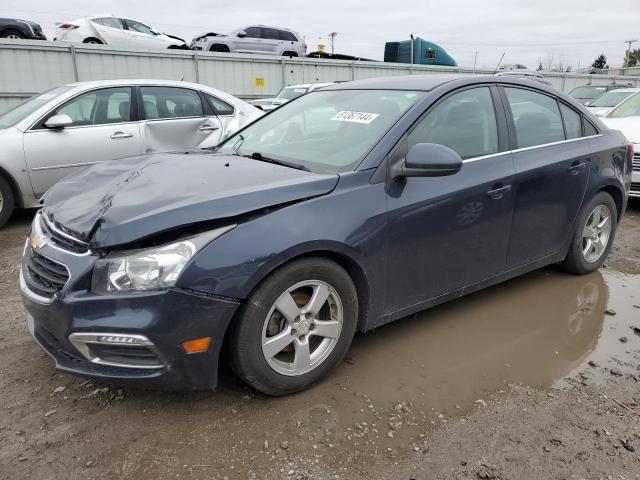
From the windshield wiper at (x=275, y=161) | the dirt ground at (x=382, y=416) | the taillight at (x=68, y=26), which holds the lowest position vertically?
the dirt ground at (x=382, y=416)

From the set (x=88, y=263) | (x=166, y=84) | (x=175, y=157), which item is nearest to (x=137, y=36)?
(x=166, y=84)

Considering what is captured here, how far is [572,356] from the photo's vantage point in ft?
10.3

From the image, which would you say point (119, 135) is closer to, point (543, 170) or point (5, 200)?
point (5, 200)

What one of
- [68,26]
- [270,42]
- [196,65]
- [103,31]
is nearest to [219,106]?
[196,65]

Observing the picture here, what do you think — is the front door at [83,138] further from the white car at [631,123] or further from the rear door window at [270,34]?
the rear door window at [270,34]

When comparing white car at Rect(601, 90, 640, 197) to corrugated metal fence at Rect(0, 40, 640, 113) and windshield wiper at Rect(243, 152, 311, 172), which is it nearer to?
corrugated metal fence at Rect(0, 40, 640, 113)

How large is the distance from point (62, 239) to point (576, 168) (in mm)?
3519

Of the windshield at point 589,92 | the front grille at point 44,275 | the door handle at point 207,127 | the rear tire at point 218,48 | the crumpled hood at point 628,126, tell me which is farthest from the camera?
the rear tire at point 218,48

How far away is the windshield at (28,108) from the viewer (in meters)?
5.73

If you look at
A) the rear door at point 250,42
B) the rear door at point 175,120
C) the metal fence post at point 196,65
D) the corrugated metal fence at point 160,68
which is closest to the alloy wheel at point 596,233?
the rear door at point 175,120

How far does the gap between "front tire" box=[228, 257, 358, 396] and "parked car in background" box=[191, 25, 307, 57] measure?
1833 centimetres

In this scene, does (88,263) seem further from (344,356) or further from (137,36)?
(137,36)

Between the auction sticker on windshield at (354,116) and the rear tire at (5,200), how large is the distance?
415 centimetres

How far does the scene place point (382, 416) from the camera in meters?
2.51
